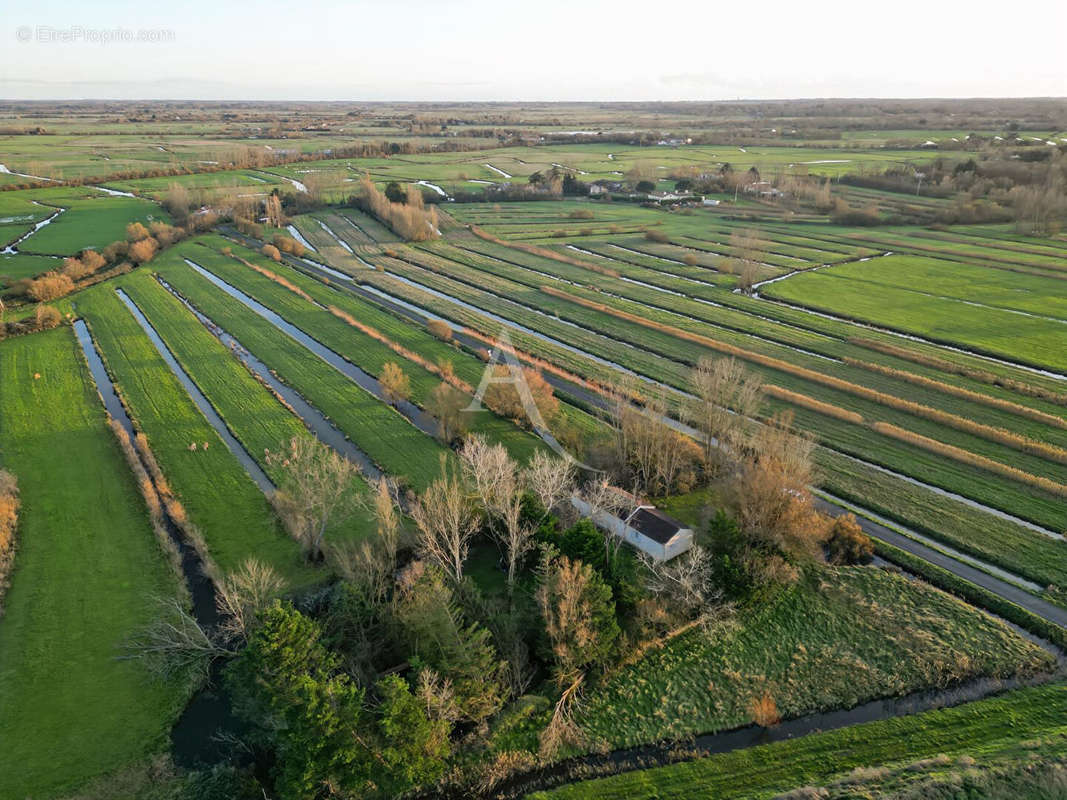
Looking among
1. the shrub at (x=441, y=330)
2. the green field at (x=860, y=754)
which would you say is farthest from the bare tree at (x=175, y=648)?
the shrub at (x=441, y=330)

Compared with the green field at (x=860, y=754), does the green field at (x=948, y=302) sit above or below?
above

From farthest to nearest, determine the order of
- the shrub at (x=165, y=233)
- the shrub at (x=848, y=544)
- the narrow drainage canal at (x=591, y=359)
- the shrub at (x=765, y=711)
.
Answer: the shrub at (x=165, y=233), the narrow drainage canal at (x=591, y=359), the shrub at (x=848, y=544), the shrub at (x=765, y=711)

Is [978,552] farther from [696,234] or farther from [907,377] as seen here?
[696,234]

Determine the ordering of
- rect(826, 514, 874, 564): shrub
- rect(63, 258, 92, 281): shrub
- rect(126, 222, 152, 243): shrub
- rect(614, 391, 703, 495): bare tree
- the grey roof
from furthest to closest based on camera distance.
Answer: rect(126, 222, 152, 243): shrub → rect(63, 258, 92, 281): shrub → rect(614, 391, 703, 495): bare tree → rect(826, 514, 874, 564): shrub → the grey roof

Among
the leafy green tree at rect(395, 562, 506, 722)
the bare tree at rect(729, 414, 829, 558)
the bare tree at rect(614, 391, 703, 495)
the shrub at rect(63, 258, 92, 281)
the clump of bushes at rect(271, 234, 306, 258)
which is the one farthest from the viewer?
the clump of bushes at rect(271, 234, 306, 258)

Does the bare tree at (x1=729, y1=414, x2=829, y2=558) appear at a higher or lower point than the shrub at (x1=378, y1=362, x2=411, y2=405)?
higher

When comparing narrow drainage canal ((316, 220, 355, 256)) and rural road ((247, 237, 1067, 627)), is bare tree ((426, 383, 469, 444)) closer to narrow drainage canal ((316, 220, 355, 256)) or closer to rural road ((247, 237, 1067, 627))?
rural road ((247, 237, 1067, 627))

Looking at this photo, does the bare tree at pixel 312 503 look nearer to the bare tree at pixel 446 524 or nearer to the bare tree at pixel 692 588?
the bare tree at pixel 446 524

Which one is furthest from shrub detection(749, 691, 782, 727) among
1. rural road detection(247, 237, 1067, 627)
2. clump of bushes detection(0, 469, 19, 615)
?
clump of bushes detection(0, 469, 19, 615)
